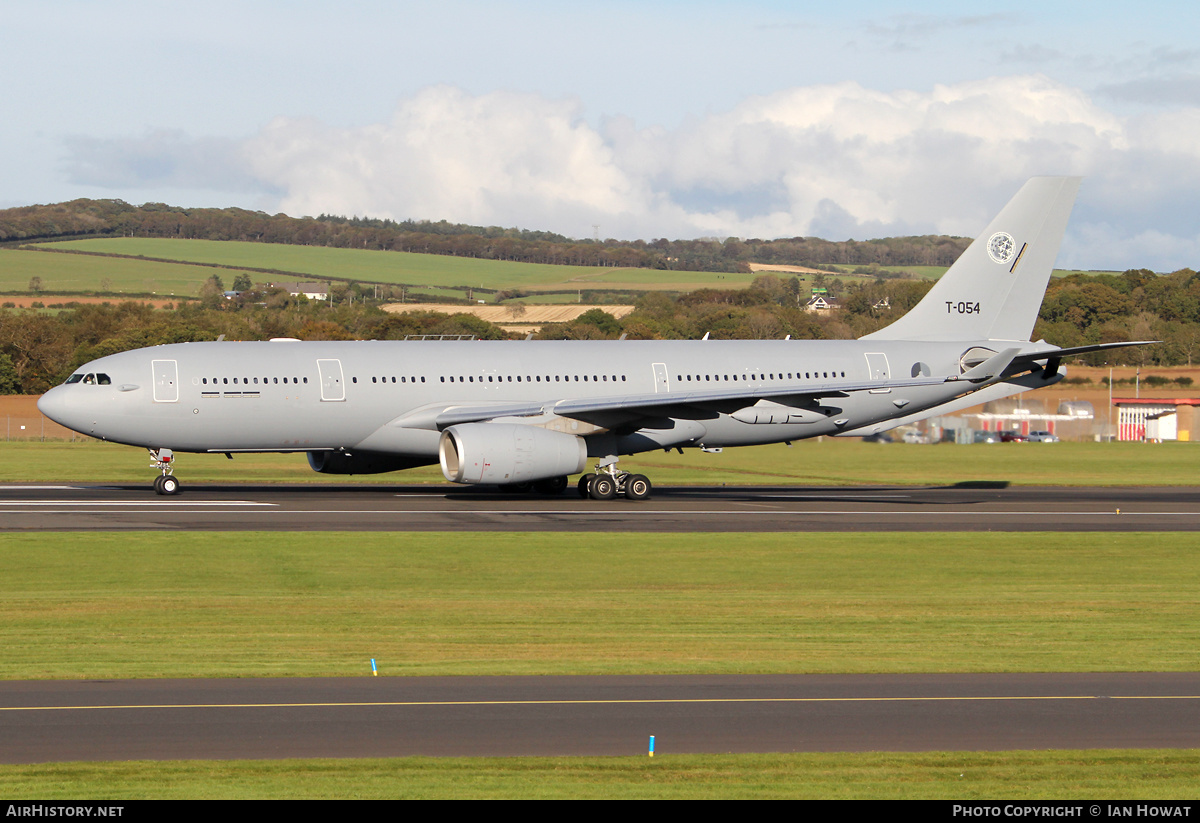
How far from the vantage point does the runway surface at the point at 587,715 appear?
10.8 meters

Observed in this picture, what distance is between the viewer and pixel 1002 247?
42.4 meters

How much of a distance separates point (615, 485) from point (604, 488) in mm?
327

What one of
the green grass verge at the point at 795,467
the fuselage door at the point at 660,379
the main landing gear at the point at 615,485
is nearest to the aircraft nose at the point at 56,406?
the green grass verge at the point at 795,467

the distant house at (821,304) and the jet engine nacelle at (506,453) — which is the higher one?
the distant house at (821,304)

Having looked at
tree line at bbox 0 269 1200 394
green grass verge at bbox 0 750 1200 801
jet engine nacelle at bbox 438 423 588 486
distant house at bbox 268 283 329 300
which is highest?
distant house at bbox 268 283 329 300

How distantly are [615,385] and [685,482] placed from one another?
27.2 feet

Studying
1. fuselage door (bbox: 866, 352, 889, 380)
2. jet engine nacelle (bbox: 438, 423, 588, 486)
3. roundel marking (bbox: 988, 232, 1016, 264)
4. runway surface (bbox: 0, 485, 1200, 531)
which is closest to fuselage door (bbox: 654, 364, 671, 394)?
runway surface (bbox: 0, 485, 1200, 531)

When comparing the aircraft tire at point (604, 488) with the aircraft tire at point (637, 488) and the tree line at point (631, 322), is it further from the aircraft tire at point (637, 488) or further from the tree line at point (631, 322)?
the tree line at point (631, 322)

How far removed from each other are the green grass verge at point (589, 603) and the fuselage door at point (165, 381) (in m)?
8.50

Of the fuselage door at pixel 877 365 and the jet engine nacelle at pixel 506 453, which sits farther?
the fuselage door at pixel 877 365

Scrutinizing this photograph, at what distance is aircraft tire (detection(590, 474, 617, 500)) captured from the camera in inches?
1442

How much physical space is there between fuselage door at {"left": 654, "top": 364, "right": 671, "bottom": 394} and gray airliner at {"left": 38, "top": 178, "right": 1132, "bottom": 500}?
0.14 feet

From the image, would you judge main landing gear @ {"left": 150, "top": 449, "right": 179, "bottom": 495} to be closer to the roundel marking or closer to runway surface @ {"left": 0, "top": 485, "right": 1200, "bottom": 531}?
runway surface @ {"left": 0, "top": 485, "right": 1200, "bottom": 531}

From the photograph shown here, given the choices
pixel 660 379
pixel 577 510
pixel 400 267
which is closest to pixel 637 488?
pixel 660 379
